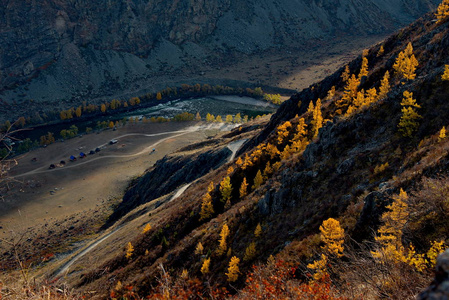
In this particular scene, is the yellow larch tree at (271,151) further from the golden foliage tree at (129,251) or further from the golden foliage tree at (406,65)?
the golden foliage tree at (129,251)

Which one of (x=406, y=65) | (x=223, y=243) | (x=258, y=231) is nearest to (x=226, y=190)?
(x=223, y=243)

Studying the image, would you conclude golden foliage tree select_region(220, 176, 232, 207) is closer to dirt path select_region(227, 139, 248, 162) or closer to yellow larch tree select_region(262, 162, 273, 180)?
yellow larch tree select_region(262, 162, 273, 180)

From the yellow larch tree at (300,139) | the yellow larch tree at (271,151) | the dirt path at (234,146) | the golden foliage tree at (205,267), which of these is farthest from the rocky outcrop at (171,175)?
the golden foliage tree at (205,267)

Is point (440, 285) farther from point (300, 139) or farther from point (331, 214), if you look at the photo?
point (300, 139)

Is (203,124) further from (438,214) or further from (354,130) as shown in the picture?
Result: (438,214)

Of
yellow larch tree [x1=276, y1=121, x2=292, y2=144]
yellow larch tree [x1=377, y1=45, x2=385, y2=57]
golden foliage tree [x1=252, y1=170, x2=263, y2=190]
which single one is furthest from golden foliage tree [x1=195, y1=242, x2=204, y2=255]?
yellow larch tree [x1=377, y1=45, x2=385, y2=57]
